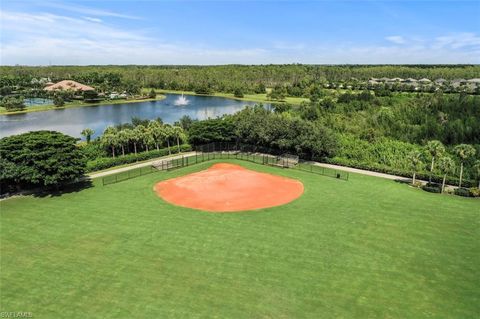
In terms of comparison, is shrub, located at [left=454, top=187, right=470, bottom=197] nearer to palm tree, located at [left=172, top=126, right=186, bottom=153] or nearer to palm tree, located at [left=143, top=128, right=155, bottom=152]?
palm tree, located at [left=172, top=126, right=186, bottom=153]

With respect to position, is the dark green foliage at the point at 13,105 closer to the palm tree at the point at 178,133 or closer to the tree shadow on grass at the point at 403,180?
the palm tree at the point at 178,133

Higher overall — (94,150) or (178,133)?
(178,133)

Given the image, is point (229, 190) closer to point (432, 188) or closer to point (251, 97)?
point (432, 188)

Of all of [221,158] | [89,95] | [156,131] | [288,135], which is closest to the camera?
[288,135]

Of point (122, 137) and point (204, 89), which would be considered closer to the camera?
point (122, 137)

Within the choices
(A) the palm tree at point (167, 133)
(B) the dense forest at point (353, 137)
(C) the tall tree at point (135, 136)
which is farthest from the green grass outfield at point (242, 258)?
(A) the palm tree at point (167, 133)

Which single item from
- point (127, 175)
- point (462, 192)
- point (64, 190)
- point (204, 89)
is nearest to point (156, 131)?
point (127, 175)
